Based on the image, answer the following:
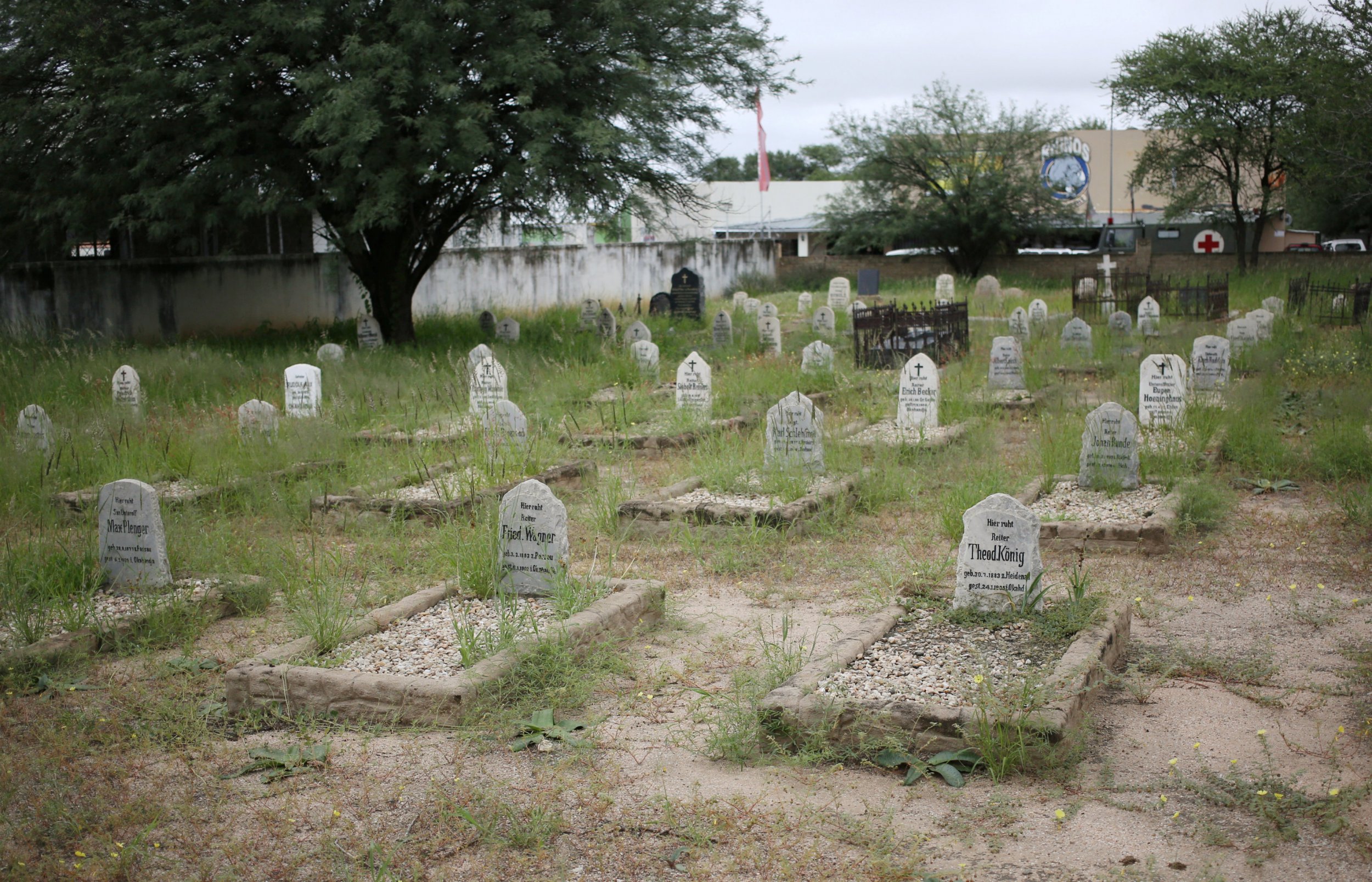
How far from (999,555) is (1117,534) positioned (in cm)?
203

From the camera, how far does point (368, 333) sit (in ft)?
60.2

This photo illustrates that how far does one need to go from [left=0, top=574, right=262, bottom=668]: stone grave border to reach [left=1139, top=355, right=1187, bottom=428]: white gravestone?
291 inches

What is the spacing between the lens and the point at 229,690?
4.96 meters

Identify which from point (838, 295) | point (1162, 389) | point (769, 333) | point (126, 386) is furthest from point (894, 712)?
point (838, 295)

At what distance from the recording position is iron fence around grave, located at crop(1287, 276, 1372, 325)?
680 inches

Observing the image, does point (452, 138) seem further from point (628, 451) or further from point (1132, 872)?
point (1132, 872)

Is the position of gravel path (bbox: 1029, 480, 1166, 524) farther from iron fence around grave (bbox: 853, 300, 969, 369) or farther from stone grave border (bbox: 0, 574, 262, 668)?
iron fence around grave (bbox: 853, 300, 969, 369)

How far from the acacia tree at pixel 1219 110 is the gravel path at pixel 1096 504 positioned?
69.2ft

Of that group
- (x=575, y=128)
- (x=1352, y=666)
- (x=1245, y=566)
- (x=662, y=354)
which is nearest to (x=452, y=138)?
(x=575, y=128)

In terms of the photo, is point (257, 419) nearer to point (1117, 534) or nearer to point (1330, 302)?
point (1117, 534)

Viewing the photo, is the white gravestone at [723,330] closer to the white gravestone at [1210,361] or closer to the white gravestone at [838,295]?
the white gravestone at [838,295]

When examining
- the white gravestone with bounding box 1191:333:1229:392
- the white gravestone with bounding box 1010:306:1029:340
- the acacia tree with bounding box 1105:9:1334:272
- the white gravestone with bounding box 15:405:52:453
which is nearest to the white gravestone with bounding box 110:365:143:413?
the white gravestone with bounding box 15:405:52:453

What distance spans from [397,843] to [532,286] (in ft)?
83.3

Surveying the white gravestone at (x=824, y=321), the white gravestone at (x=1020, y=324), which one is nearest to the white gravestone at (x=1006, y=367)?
the white gravestone at (x=1020, y=324)
